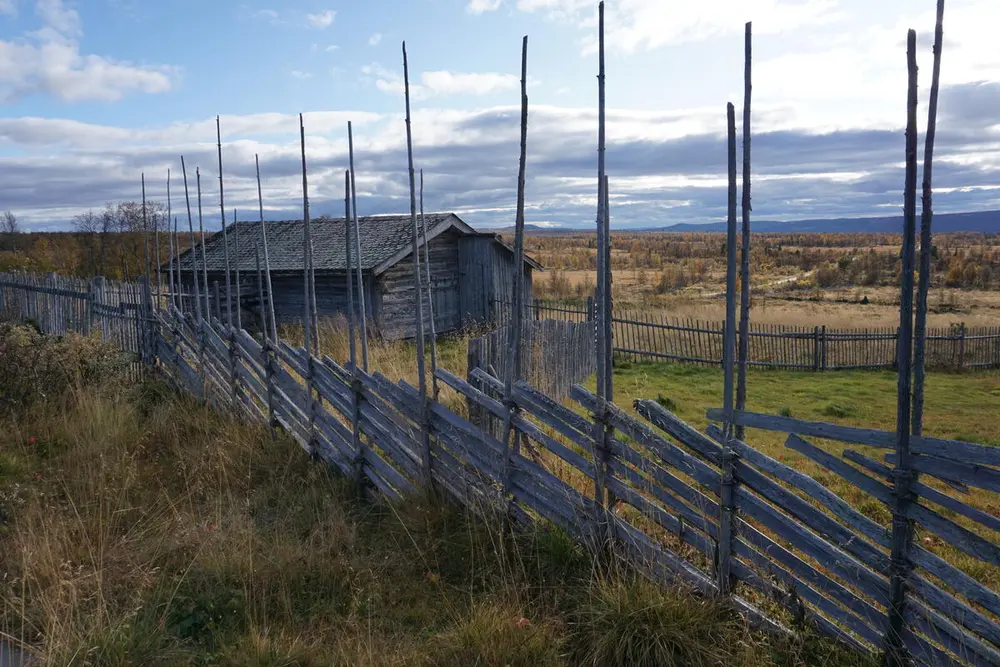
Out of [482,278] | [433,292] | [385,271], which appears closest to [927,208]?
[385,271]

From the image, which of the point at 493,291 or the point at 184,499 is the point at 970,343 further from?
the point at 184,499

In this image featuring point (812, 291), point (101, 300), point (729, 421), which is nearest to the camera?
point (729, 421)

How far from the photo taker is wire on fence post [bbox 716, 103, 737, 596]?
332 cm

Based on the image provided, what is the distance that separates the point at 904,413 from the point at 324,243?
1680cm

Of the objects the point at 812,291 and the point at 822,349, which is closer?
the point at 822,349

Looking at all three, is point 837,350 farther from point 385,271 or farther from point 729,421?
point 729,421

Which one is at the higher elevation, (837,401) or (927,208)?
(927,208)

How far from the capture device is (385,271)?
55.4ft

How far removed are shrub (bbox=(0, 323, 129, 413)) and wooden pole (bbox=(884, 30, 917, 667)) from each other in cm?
853

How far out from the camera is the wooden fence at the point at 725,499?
289 centimetres

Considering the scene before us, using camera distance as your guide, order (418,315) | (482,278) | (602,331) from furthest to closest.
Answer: (482,278) < (418,315) < (602,331)

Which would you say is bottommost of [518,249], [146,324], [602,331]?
[146,324]

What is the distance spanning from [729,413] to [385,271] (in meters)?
14.1

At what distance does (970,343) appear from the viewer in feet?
53.8
